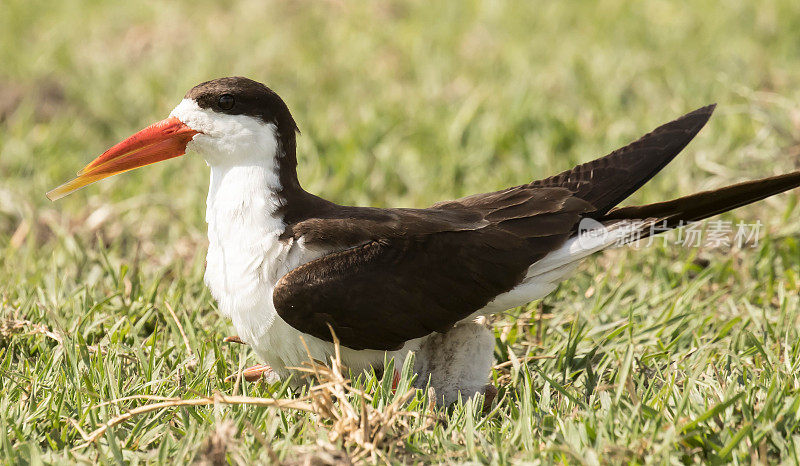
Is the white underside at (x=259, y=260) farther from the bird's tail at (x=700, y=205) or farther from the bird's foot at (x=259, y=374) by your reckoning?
the bird's tail at (x=700, y=205)

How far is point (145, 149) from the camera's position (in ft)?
10.3

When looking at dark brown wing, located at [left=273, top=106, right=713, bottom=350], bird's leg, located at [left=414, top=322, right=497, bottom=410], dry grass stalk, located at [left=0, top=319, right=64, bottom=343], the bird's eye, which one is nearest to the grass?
dry grass stalk, located at [left=0, top=319, right=64, bottom=343]

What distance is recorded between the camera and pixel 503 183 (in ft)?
16.4

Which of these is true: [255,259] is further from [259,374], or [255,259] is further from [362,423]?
[362,423]

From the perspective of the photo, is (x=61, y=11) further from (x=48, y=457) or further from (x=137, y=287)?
(x=48, y=457)

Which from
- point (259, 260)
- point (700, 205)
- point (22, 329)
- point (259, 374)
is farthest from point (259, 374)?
point (700, 205)

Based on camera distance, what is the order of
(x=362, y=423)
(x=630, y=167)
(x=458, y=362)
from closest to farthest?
(x=362, y=423)
(x=458, y=362)
(x=630, y=167)

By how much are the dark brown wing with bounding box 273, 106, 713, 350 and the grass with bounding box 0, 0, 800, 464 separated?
0.26 metres

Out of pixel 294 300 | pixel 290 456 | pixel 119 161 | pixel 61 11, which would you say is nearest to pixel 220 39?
pixel 61 11

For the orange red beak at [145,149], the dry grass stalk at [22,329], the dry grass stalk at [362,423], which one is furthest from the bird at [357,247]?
the dry grass stalk at [22,329]

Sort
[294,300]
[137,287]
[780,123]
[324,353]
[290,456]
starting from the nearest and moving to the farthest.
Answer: [290,456] → [294,300] → [324,353] → [137,287] → [780,123]

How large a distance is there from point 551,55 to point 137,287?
396 centimetres

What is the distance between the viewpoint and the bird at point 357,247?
2.99 meters

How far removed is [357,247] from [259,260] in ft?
1.04
